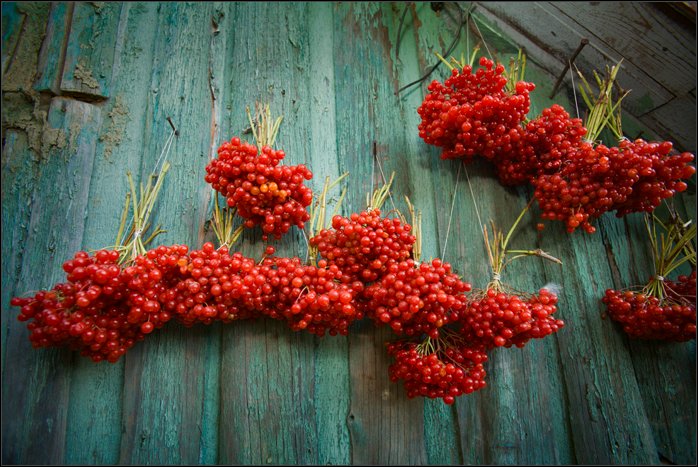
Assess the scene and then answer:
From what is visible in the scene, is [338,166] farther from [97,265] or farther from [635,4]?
[635,4]

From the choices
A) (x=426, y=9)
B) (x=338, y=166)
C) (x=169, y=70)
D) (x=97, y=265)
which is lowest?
(x=97, y=265)

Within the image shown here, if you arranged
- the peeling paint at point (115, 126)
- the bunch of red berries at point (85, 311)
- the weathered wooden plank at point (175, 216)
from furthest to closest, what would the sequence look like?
1. the peeling paint at point (115, 126)
2. the weathered wooden plank at point (175, 216)
3. the bunch of red berries at point (85, 311)

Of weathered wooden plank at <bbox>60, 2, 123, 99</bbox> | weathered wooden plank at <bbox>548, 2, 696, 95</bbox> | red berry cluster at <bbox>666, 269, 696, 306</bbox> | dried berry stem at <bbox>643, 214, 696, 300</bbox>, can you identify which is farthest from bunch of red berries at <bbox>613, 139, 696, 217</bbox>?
weathered wooden plank at <bbox>60, 2, 123, 99</bbox>

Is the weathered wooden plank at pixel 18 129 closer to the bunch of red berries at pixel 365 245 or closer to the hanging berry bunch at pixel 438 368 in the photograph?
the bunch of red berries at pixel 365 245

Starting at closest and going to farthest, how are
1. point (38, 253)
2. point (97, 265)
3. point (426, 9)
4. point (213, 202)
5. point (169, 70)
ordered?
point (97, 265), point (38, 253), point (213, 202), point (169, 70), point (426, 9)

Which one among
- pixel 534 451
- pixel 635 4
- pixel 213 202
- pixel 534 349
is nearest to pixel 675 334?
pixel 534 349

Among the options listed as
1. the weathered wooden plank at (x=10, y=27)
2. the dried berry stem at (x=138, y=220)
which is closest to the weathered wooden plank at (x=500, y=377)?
the dried berry stem at (x=138, y=220)
